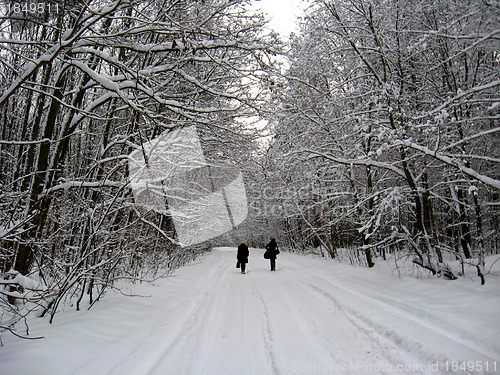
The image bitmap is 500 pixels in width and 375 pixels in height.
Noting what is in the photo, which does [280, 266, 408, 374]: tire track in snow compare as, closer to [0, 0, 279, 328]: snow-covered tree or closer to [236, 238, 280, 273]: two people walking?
[0, 0, 279, 328]: snow-covered tree

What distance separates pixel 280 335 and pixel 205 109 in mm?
3577

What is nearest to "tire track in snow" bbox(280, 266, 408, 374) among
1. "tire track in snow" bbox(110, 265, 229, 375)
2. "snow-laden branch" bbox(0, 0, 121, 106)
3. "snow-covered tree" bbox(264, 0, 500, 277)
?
"tire track in snow" bbox(110, 265, 229, 375)

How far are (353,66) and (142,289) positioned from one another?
30.7ft

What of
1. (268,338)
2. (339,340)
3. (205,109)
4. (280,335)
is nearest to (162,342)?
(268,338)

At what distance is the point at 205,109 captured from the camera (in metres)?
4.42

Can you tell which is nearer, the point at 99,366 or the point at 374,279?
the point at 99,366

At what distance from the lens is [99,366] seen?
304 cm

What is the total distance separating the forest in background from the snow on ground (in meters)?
0.56

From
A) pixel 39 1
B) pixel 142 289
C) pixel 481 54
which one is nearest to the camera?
pixel 39 1

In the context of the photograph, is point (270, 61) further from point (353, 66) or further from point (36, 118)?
point (353, 66)

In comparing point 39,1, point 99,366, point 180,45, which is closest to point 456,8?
point 180,45

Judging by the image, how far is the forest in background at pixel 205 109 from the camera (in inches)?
154

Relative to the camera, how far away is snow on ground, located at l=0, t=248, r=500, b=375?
3070mm

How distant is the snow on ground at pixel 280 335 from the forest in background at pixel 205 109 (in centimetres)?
56
